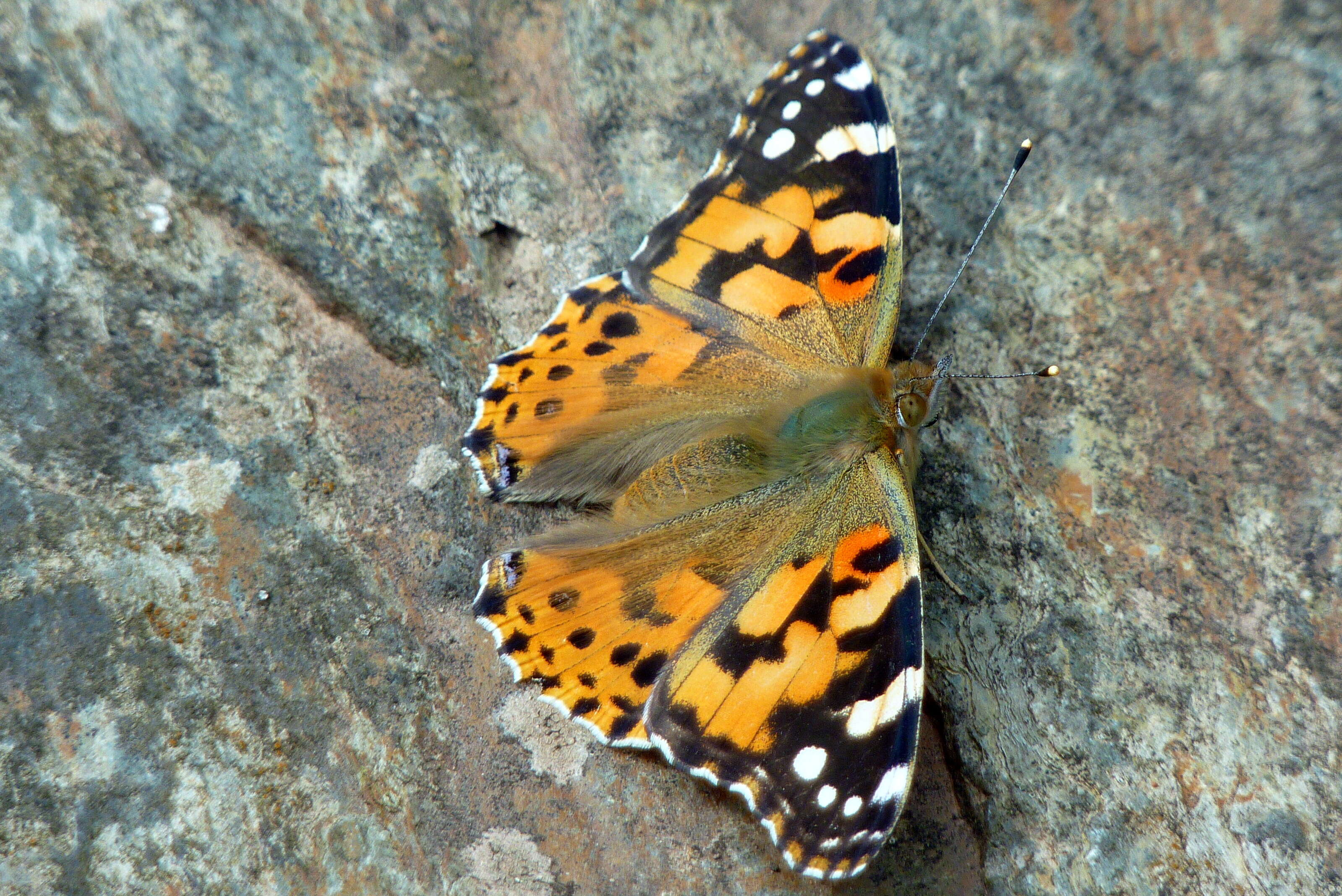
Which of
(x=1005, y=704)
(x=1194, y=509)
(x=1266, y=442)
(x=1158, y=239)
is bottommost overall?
(x=1005, y=704)

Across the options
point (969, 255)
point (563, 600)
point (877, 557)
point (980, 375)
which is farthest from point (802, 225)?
point (563, 600)

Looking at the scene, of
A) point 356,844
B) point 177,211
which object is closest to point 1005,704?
point 356,844

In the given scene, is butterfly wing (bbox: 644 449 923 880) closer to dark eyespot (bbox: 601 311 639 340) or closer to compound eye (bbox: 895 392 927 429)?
compound eye (bbox: 895 392 927 429)

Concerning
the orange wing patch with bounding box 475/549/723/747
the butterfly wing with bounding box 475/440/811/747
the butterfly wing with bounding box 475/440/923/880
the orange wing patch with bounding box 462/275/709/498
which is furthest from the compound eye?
the orange wing patch with bounding box 475/549/723/747

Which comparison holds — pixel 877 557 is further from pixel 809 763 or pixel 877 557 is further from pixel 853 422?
pixel 809 763

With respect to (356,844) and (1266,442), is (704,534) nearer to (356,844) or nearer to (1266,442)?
(356,844)

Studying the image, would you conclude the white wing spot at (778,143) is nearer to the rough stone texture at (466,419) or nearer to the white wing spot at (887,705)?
the rough stone texture at (466,419)

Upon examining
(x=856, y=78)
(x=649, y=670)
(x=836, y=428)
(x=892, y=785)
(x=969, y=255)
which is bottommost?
(x=649, y=670)
